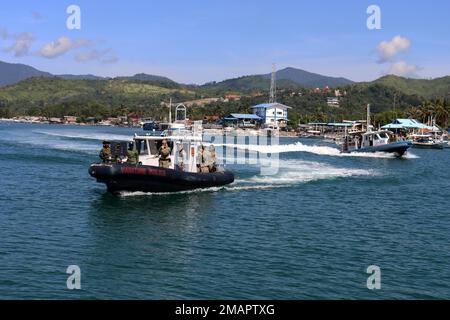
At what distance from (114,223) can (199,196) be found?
9360 millimetres

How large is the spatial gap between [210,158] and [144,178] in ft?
22.0

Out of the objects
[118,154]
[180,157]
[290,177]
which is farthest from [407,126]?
[118,154]

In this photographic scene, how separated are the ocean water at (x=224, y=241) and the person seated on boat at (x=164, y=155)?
2.03 m

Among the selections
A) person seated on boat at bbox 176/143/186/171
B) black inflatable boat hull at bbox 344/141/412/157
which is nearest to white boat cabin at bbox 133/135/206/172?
person seated on boat at bbox 176/143/186/171

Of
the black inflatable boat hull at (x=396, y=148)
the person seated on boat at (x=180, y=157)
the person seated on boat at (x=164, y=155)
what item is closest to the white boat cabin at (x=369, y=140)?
the black inflatable boat hull at (x=396, y=148)

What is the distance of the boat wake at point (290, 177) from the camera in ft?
135

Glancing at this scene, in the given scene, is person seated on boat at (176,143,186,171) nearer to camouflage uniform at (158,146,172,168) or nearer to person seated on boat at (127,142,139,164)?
camouflage uniform at (158,146,172,168)

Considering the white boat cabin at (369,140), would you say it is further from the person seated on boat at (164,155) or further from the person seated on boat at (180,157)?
the person seated on boat at (164,155)

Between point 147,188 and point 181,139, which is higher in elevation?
point 181,139

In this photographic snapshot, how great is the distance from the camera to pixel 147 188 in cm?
3553

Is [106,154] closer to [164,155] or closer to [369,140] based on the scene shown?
[164,155]

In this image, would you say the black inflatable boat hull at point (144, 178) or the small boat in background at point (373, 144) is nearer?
the black inflatable boat hull at point (144, 178)

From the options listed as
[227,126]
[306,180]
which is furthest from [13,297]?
[227,126]
